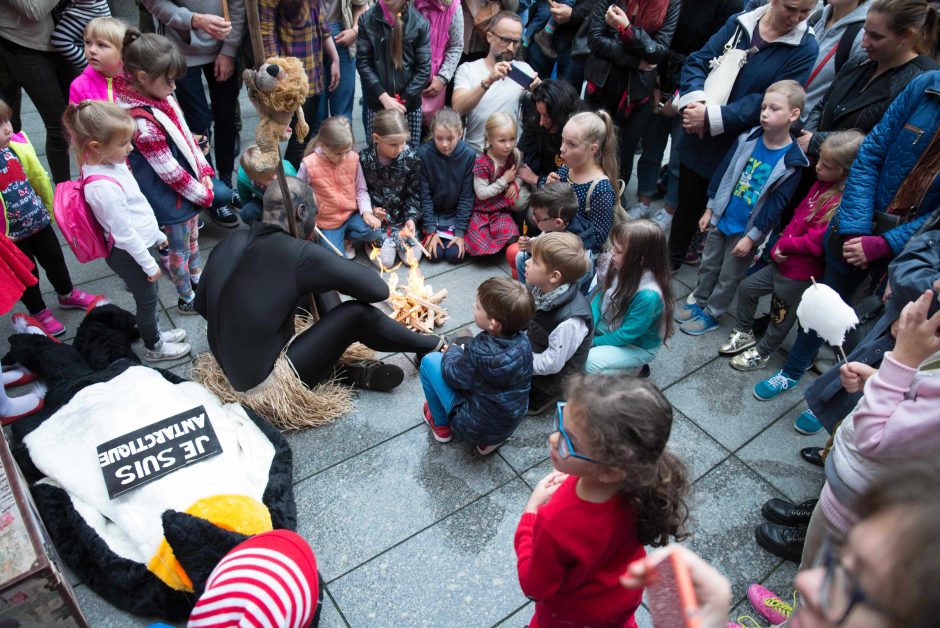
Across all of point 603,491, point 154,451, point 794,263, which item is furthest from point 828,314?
point 154,451

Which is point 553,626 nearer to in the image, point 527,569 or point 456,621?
point 527,569

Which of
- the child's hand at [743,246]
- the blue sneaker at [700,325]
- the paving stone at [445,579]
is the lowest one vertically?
the blue sneaker at [700,325]

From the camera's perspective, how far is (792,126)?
3621 millimetres

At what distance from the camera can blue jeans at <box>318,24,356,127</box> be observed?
5043 mm

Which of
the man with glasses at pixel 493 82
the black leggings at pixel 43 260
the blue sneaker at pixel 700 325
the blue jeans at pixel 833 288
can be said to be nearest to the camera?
the blue jeans at pixel 833 288

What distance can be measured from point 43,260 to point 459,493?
279 centimetres

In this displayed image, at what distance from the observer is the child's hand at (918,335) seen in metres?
1.73

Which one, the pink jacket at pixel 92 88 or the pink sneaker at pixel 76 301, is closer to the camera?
the pink jacket at pixel 92 88

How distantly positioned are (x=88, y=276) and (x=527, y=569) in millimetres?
3809

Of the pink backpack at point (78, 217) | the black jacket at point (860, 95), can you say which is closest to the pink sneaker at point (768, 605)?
the black jacket at point (860, 95)

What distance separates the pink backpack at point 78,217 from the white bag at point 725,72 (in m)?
3.44

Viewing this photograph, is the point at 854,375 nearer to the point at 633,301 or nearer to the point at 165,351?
the point at 633,301

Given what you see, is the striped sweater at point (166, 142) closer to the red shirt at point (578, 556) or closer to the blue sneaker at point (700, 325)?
the red shirt at point (578, 556)

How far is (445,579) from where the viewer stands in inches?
98.2
